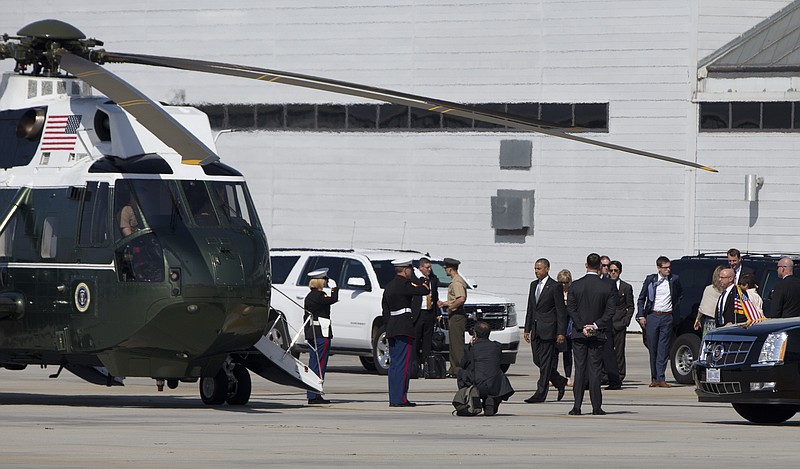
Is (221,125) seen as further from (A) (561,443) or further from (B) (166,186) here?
(A) (561,443)

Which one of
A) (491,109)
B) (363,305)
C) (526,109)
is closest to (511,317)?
(363,305)

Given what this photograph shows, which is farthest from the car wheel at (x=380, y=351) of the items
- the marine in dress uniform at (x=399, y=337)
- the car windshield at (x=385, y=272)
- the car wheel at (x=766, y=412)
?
the car wheel at (x=766, y=412)

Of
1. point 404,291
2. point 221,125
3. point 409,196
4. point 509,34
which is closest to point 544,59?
point 509,34

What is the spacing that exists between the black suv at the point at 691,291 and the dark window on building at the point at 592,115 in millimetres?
12755

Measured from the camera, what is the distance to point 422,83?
1521 inches

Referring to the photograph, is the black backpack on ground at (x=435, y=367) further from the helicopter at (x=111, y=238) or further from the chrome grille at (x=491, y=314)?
the helicopter at (x=111, y=238)

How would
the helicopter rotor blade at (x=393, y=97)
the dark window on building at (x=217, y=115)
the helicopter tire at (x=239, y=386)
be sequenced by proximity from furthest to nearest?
the dark window on building at (x=217, y=115) → the helicopter tire at (x=239, y=386) → the helicopter rotor blade at (x=393, y=97)

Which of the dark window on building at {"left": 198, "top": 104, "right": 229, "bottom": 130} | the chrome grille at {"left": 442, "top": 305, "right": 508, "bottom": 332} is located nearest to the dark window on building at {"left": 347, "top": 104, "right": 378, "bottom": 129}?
the dark window on building at {"left": 198, "top": 104, "right": 229, "bottom": 130}

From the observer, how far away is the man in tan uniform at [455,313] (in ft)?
75.4

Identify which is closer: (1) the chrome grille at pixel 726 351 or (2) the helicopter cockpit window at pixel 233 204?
(1) the chrome grille at pixel 726 351

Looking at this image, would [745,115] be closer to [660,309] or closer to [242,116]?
[660,309]

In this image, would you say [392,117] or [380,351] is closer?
[380,351]

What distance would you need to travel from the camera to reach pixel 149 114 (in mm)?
12836

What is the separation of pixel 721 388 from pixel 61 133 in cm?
772
